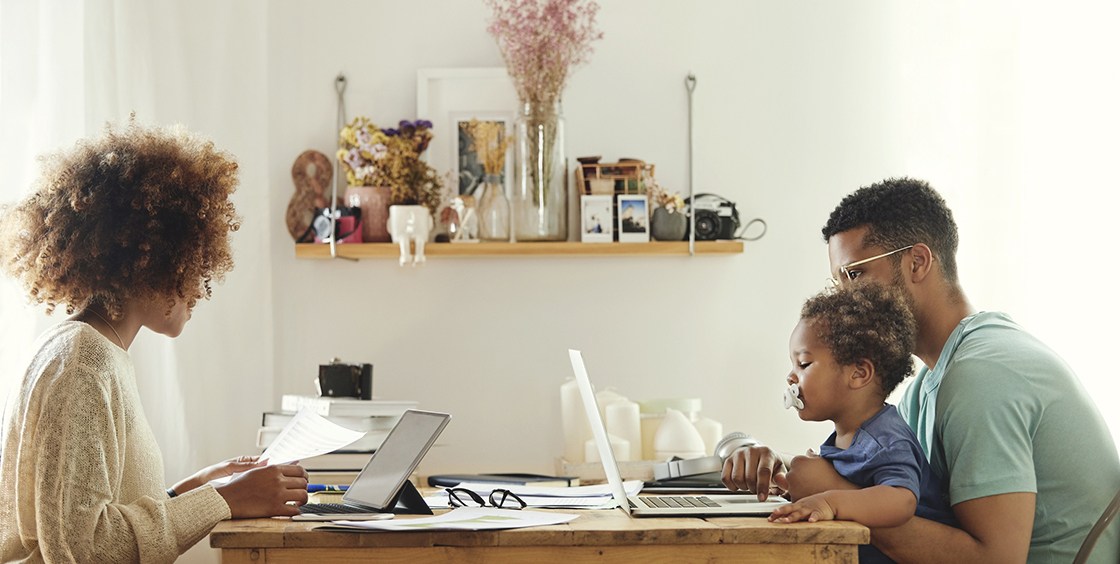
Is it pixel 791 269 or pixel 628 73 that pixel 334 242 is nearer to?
pixel 628 73

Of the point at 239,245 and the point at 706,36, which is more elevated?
the point at 706,36

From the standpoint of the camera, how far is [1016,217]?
3150 mm

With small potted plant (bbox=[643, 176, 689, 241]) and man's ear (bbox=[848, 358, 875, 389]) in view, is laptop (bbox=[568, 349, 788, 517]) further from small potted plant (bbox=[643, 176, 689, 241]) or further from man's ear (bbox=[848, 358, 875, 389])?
small potted plant (bbox=[643, 176, 689, 241])

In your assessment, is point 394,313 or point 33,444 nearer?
point 33,444

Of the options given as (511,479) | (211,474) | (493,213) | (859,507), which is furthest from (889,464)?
(493,213)

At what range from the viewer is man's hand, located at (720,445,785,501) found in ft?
5.37

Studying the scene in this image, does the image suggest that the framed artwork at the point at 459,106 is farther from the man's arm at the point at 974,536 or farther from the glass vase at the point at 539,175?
the man's arm at the point at 974,536

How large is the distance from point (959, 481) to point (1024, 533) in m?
0.11

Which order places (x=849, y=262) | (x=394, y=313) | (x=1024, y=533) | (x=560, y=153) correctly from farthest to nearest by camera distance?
(x=394, y=313) < (x=560, y=153) < (x=849, y=262) < (x=1024, y=533)

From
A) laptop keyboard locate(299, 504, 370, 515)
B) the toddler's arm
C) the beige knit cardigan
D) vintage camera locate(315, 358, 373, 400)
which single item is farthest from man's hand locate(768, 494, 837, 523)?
vintage camera locate(315, 358, 373, 400)

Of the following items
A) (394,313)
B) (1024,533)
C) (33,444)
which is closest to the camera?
(33,444)

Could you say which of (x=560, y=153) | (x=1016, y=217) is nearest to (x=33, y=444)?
(x=560, y=153)

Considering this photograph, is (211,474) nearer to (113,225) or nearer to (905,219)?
(113,225)

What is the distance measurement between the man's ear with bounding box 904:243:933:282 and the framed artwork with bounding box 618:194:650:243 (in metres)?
1.18
